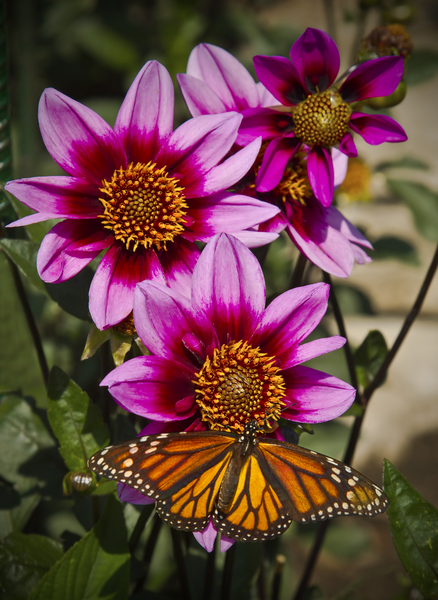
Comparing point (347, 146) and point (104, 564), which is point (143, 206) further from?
point (104, 564)

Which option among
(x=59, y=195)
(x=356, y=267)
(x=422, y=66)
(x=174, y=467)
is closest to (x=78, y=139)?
(x=59, y=195)

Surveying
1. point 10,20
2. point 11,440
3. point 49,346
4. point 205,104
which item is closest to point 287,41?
point 10,20

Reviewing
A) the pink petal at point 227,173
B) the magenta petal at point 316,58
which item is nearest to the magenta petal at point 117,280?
the pink petal at point 227,173

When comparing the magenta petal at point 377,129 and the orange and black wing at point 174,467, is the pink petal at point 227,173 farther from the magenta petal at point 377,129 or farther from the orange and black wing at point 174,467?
the orange and black wing at point 174,467

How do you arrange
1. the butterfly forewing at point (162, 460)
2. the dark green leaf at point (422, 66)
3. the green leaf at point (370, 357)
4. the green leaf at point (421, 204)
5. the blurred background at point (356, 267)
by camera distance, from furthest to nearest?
the green leaf at point (421, 204), the dark green leaf at point (422, 66), the blurred background at point (356, 267), the green leaf at point (370, 357), the butterfly forewing at point (162, 460)

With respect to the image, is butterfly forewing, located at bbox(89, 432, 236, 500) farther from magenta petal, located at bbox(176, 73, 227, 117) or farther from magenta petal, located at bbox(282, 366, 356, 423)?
magenta petal, located at bbox(176, 73, 227, 117)

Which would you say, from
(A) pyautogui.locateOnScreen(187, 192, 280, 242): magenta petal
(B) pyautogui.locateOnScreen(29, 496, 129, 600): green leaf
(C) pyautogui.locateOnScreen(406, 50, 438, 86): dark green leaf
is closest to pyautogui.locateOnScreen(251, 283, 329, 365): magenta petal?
(A) pyautogui.locateOnScreen(187, 192, 280, 242): magenta petal
